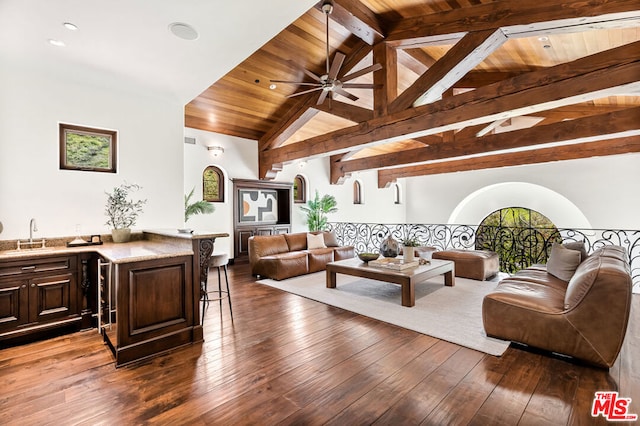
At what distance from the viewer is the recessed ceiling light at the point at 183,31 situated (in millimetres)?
2738

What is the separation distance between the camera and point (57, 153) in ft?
11.7

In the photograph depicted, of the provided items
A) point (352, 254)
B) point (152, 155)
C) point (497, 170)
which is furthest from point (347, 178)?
point (152, 155)

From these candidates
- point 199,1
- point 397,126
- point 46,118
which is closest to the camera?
point 199,1

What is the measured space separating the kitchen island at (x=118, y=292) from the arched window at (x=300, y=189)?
5.56 m

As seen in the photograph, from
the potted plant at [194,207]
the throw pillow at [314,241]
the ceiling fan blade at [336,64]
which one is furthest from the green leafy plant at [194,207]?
the ceiling fan blade at [336,64]

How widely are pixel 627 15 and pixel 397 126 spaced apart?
2.62 metres

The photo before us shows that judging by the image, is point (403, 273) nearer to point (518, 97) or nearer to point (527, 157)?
point (518, 97)

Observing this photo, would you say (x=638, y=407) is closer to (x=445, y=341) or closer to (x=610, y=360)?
(x=610, y=360)

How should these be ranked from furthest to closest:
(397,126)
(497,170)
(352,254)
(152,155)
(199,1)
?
(497,170), (352,254), (397,126), (152,155), (199,1)

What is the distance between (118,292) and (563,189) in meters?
10.4

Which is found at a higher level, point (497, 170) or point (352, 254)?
point (497, 170)

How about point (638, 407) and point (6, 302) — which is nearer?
point (638, 407)

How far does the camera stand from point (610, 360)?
2.27 meters

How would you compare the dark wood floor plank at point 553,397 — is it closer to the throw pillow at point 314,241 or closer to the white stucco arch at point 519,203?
the throw pillow at point 314,241
